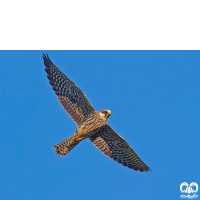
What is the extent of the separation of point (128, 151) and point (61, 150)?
2.39m

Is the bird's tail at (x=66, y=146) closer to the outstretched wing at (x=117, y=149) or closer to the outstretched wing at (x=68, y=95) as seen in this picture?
the outstretched wing at (x=68, y=95)

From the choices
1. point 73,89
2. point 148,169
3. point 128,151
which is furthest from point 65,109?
point 148,169

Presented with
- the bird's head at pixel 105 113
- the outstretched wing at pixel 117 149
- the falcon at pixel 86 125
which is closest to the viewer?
the bird's head at pixel 105 113

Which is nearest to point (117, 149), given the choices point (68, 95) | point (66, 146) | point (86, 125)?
point (86, 125)

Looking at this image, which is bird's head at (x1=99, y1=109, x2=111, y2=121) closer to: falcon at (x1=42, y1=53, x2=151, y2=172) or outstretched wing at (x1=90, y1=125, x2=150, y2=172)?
falcon at (x1=42, y1=53, x2=151, y2=172)

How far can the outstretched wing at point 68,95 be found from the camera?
544 inches

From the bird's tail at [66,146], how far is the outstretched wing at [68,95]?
0.70 m

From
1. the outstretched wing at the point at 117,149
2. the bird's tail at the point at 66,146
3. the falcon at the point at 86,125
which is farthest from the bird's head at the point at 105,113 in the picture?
the bird's tail at the point at 66,146

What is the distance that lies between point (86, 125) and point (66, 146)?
103 cm

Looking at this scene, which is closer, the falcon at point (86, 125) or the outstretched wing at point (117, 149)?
the falcon at point (86, 125)

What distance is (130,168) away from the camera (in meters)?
14.3

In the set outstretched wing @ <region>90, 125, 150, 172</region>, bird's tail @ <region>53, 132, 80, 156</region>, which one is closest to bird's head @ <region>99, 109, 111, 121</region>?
outstretched wing @ <region>90, 125, 150, 172</region>
